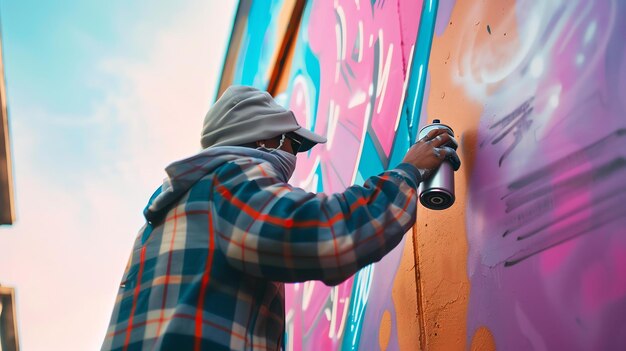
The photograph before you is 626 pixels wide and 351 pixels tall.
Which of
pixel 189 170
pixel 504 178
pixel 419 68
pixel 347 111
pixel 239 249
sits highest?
pixel 347 111

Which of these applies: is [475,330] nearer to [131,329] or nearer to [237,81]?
[131,329]

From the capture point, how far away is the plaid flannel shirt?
1.40 m

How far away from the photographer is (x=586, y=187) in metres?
1.56

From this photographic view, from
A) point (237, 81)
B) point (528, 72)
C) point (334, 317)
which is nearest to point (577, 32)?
point (528, 72)

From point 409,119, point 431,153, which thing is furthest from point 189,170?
point 409,119

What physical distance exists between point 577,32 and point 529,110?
0.24m

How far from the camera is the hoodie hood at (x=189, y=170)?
1590 mm

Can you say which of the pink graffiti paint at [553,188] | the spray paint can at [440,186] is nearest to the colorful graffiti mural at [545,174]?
the pink graffiti paint at [553,188]

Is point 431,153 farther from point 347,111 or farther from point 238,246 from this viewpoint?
point 347,111

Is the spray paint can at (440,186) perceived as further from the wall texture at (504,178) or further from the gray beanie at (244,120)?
the gray beanie at (244,120)

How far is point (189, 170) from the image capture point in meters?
1.59

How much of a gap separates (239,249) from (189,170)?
288 millimetres

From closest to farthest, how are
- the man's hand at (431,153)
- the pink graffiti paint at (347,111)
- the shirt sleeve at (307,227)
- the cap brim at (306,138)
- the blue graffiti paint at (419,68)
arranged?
1. the shirt sleeve at (307,227)
2. the man's hand at (431,153)
3. the cap brim at (306,138)
4. the blue graffiti paint at (419,68)
5. the pink graffiti paint at (347,111)

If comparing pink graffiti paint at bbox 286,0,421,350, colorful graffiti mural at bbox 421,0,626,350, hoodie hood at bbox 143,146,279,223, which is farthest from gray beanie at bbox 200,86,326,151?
pink graffiti paint at bbox 286,0,421,350
